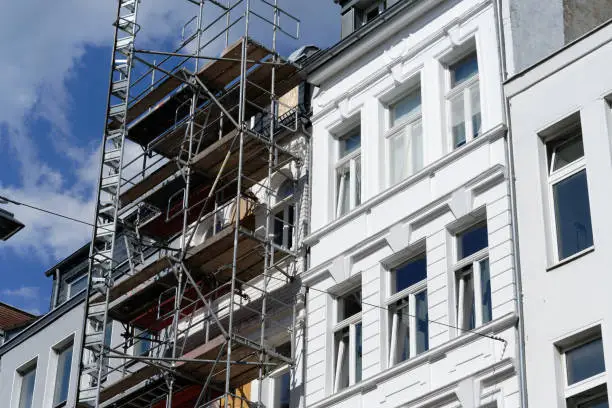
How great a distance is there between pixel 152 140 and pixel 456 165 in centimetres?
1029

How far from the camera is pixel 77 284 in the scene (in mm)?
40438

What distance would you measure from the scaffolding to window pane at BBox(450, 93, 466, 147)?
4.11 m

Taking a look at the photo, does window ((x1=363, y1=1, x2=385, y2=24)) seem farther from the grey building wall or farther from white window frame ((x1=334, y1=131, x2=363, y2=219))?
the grey building wall

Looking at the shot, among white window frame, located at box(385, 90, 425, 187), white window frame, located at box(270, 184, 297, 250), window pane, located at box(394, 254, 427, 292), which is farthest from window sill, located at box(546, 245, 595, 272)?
white window frame, located at box(270, 184, 297, 250)

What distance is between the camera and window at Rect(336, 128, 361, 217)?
29.1 meters

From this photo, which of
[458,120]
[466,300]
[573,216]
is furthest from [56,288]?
[573,216]

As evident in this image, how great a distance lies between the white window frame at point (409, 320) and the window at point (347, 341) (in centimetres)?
87

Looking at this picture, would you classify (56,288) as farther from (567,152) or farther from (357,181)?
(567,152)

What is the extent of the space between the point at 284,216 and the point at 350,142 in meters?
2.09

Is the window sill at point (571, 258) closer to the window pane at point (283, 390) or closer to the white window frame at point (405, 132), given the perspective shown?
the white window frame at point (405, 132)

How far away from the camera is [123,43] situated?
34.9m

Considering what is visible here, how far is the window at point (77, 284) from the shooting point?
3997cm

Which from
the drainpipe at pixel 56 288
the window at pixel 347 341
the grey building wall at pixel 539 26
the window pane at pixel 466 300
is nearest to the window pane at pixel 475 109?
the grey building wall at pixel 539 26

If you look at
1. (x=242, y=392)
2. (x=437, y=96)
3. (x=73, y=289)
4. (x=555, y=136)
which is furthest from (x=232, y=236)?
(x=73, y=289)
